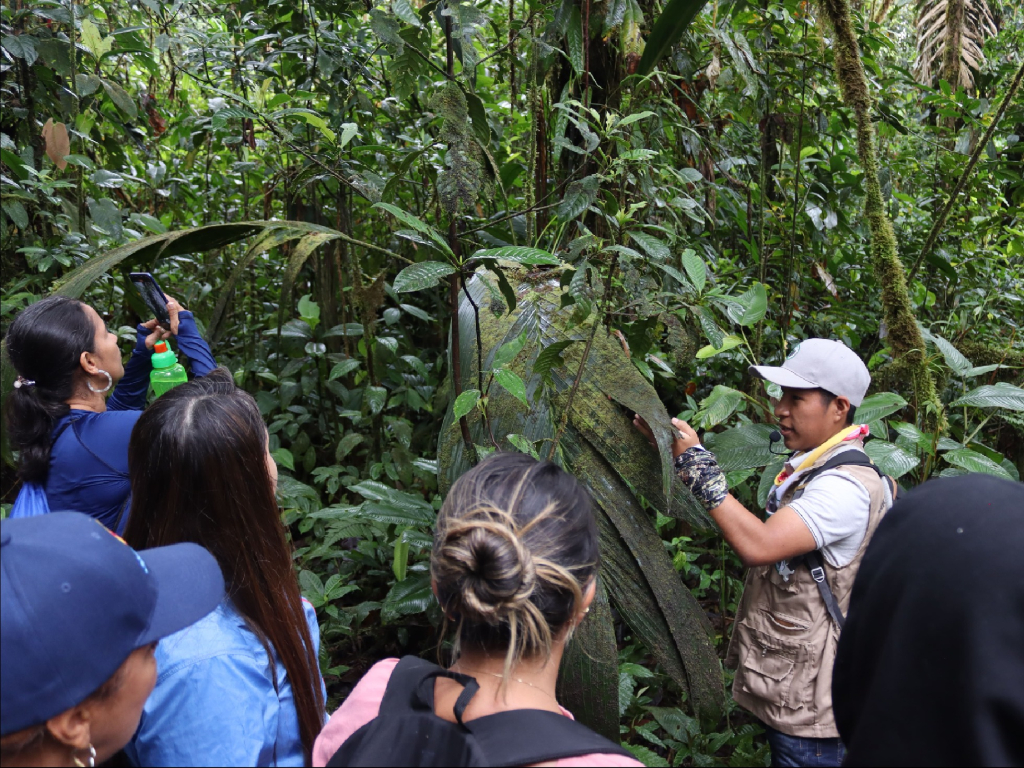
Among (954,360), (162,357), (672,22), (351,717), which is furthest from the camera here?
(162,357)

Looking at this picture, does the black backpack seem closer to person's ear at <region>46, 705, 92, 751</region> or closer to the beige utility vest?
person's ear at <region>46, 705, 92, 751</region>

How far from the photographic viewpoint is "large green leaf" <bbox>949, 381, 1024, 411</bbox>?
1.93 m

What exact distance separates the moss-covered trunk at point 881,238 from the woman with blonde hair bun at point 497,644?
5.24 ft

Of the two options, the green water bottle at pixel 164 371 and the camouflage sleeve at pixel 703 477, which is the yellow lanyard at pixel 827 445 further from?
the green water bottle at pixel 164 371

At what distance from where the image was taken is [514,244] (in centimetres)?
254

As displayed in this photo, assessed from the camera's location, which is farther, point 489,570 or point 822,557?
point 822,557

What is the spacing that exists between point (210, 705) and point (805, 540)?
1325 millimetres

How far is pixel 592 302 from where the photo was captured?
1749 mm

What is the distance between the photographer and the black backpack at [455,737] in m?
0.90

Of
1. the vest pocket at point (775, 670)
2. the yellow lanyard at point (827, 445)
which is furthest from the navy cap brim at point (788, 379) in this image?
the vest pocket at point (775, 670)

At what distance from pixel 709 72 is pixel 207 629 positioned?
8.78 ft

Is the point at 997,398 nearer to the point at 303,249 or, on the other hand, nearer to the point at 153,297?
the point at 303,249

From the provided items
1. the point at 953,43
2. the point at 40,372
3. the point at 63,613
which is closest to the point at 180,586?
the point at 63,613

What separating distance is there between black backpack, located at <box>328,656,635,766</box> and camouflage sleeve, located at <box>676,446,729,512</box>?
0.95 meters
